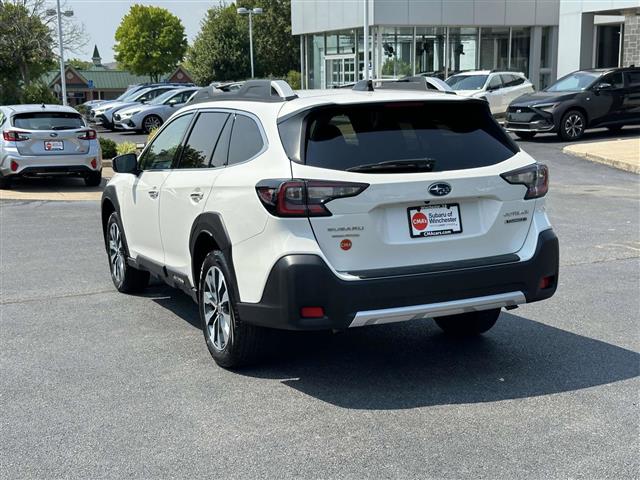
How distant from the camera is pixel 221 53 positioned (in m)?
73.3

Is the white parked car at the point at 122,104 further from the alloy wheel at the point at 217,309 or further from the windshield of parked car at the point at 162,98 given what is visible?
the alloy wheel at the point at 217,309

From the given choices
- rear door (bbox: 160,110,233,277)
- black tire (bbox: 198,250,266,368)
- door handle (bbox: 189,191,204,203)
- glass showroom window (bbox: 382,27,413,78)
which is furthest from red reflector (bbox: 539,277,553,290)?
glass showroom window (bbox: 382,27,413,78)

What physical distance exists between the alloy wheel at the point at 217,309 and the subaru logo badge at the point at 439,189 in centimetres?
140

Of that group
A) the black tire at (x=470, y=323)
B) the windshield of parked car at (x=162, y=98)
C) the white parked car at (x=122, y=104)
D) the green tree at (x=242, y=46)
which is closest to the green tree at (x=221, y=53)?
the green tree at (x=242, y=46)

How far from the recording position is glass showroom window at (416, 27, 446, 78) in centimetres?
3797

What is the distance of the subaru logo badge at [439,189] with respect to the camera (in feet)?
15.7

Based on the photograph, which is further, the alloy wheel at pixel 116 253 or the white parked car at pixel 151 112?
the white parked car at pixel 151 112

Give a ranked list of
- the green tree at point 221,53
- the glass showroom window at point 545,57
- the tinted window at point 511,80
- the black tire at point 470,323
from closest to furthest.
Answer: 1. the black tire at point 470,323
2. the tinted window at point 511,80
3. the glass showroom window at point 545,57
4. the green tree at point 221,53

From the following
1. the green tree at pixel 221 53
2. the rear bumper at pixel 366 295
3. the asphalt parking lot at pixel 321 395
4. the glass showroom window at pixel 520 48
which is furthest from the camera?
the green tree at pixel 221 53

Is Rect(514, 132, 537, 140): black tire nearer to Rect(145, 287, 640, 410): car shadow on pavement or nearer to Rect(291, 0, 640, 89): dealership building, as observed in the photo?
Rect(291, 0, 640, 89): dealership building

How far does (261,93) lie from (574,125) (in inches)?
722

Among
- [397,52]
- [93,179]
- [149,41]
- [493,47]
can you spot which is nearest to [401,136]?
[93,179]

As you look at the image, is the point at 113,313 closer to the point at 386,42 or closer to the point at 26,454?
the point at 26,454

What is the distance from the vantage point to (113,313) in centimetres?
694
